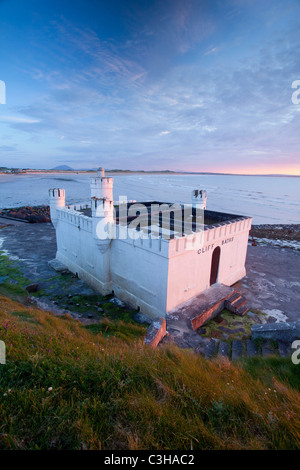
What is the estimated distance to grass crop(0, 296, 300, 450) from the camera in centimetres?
290

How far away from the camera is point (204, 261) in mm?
12852

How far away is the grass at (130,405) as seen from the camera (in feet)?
9.51

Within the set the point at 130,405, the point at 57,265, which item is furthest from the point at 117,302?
the point at 130,405

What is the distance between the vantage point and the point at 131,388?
3840mm

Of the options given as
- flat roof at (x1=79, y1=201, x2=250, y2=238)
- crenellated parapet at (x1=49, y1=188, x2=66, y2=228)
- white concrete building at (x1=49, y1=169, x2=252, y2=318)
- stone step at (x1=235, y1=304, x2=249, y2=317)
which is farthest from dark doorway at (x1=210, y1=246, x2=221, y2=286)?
crenellated parapet at (x1=49, y1=188, x2=66, y2=228)

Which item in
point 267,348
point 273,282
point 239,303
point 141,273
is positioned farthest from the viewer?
point 273,282

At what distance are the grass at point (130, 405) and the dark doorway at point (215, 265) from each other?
9175mm

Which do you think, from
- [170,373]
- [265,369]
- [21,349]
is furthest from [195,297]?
[21,349]

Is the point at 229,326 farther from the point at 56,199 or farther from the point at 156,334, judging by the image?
the point at 56,199

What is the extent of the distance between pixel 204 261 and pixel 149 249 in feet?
11.9

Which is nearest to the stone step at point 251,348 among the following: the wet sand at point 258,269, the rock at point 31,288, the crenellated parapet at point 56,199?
the wet sand at point 258,269

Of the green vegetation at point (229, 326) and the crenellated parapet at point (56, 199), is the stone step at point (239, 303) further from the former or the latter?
the crenellated parapet at point (56, 199)

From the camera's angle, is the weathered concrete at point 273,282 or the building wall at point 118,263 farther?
the weathered concrete at point 273,282
